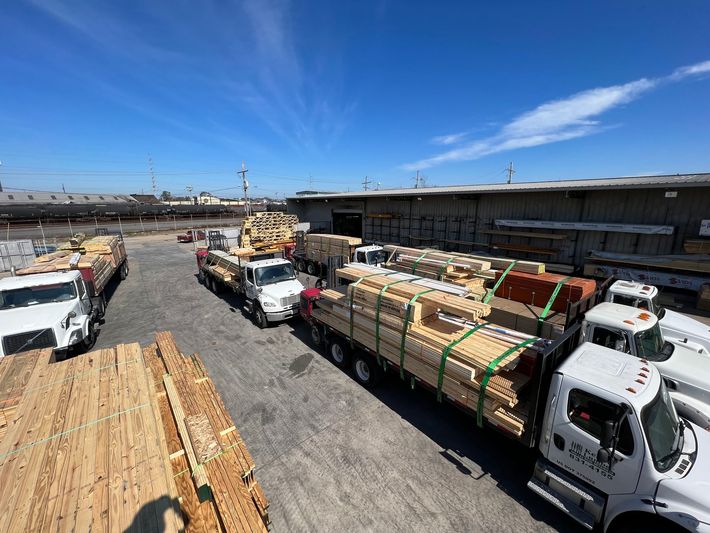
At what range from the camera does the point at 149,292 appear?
15.9m

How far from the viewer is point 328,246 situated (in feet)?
60.2

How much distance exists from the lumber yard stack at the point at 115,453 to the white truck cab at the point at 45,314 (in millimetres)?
2502

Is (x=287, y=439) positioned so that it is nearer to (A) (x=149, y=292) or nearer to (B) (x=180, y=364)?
(B) (x=180, y=364)

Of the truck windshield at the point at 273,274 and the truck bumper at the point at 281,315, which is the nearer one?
the truck bumper at the point at 281,315

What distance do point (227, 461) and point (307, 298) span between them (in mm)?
5596

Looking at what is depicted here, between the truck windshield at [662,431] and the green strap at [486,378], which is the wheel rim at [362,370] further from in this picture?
the truck windshield at [662,431]

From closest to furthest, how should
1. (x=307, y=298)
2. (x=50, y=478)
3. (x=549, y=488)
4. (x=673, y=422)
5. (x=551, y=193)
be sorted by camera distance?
1. (x=50, y=478)
2. (x=673, y=422)
3. (x=549, y=488)
4. (x=307, y=298)
5. (x=551, y=193)

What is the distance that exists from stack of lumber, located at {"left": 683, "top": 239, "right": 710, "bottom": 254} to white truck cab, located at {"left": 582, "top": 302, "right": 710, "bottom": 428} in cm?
901

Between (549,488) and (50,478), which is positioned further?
(549,488)

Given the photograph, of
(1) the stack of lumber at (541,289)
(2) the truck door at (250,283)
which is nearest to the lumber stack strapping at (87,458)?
(2) the truck door at (250,283)

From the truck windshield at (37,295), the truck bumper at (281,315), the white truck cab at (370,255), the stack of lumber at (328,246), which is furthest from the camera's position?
the stack of lumber at (328,246)

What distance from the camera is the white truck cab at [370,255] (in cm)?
1427

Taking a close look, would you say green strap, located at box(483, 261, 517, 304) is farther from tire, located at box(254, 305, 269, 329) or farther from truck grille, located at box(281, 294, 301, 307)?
tire, located at box(254, 305, 269, 329)

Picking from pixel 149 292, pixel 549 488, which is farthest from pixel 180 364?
pixel 149 292
